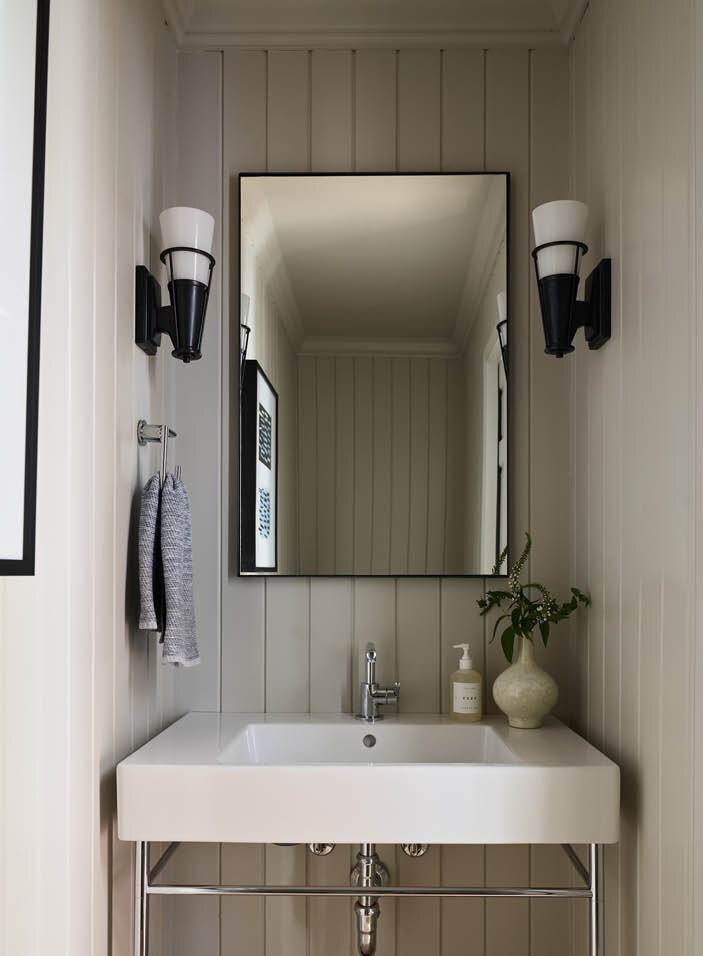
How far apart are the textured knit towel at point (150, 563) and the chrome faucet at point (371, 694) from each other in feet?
1.58

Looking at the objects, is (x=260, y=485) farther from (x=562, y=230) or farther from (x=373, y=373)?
(x=562, y=230)

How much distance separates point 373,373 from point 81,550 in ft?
2.92

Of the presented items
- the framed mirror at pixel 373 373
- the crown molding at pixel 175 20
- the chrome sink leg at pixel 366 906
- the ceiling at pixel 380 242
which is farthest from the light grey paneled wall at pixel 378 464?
the crown molding at pixel 175 20

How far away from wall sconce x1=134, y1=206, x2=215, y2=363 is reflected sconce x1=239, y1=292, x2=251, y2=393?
0.31 metres

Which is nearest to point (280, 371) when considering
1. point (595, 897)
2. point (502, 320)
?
point (502, 320)

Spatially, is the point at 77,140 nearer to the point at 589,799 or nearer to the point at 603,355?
the point at 603,355

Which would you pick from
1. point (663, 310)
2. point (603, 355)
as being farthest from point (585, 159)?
point (663, 310)

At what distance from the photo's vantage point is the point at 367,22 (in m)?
2.07

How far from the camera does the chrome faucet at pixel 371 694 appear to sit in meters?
1.95

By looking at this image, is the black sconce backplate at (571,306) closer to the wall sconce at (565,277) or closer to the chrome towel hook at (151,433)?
the wall sconce at (565,277)

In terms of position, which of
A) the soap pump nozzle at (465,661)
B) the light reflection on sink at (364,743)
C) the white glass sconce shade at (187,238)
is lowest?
the light reflection on sink at (364,743)

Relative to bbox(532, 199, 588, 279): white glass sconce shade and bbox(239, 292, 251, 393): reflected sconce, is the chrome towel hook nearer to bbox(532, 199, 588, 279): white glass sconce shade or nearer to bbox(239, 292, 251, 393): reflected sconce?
bbox(239, 292, 251, 393): reflected sconce

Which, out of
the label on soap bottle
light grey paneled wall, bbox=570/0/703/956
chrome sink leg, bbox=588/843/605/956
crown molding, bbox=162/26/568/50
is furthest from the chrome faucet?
crown molding, bbox=162/26/568/50

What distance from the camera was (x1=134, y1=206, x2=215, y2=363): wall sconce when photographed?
173 centimetres
